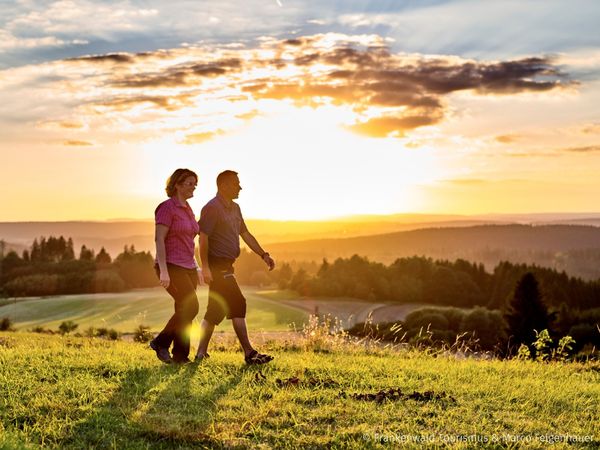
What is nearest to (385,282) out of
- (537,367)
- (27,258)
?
(27,258)

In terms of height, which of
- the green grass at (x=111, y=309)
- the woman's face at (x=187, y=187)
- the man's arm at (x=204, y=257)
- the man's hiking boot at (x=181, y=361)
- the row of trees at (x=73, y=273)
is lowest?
the green grass at (x=111, y=309)

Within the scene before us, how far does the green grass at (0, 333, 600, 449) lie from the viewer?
6.28 metres

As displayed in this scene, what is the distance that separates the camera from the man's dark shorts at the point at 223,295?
977cm

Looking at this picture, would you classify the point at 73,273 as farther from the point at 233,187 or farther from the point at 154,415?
the point at 154,415

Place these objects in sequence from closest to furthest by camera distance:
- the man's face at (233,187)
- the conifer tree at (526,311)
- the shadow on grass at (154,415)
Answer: the shadow on grass at (154,415), the man's face at (233,187), the conifer tree at (526,311)

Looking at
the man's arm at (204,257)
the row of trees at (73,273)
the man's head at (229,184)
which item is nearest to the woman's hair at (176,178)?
the man's head at (229,184)

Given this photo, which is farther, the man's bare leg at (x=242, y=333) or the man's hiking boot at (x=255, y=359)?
the man's bare leg at (x=242, y=333)

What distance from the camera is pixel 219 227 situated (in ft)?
32.2

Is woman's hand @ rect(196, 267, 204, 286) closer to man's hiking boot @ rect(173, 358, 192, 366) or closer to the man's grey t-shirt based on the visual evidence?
the man's grey t-shirt

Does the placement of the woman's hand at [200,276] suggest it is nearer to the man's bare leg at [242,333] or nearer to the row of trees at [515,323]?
the man's bare leg at [242,333]

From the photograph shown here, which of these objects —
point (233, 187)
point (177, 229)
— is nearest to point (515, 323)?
point (233, 187)

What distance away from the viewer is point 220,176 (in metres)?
9.84

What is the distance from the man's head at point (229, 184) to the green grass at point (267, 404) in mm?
2352

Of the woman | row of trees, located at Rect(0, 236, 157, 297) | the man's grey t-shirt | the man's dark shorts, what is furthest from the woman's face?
row of trees, located at Rect(0, 236, 157, 297)
